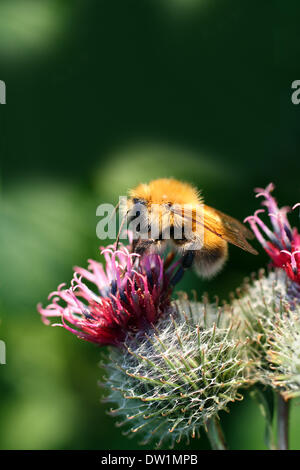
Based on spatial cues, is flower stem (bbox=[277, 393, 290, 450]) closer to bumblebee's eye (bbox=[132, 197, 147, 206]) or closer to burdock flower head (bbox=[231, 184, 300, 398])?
burdock flower head (bbox=[231, 184, 300, 398])

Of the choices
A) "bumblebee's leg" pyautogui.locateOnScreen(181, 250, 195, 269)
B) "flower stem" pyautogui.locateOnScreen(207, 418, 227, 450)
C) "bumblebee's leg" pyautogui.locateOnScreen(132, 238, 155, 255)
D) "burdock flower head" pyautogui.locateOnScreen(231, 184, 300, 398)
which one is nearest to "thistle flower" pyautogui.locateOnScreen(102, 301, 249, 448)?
"flower stem" pyautogui.locateOnScreen(207, 418, 227, 450)

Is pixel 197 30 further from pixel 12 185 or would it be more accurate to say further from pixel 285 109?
pixel 12 185

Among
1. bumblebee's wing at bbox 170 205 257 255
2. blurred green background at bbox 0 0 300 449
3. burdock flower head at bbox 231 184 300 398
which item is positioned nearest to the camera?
burdock flower head at bbox 231 184 300 398

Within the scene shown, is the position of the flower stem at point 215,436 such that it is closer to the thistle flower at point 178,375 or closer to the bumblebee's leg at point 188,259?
the thistle flower at point 178,375

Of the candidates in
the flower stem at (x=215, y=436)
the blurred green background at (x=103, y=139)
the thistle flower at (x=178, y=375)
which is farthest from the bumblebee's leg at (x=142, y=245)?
the blurred green background at (x=103, y=139)

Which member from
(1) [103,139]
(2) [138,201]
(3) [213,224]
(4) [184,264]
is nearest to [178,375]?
(4) [184,264]
